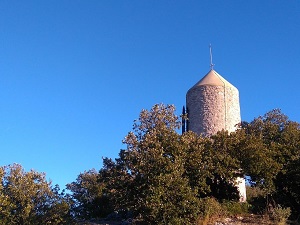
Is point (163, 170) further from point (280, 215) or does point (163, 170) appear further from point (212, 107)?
point (212, 107)

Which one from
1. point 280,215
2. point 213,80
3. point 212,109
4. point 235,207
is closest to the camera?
point 280,215

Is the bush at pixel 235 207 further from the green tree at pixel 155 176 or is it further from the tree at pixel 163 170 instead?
the green tree at pixel 155 176

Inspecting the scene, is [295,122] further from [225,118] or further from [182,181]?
[182,181]

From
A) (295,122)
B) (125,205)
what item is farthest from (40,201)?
(295,122)

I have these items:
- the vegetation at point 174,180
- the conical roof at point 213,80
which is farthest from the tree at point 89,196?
the conical roof at point 213,80

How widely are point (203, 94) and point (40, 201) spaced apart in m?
14.2

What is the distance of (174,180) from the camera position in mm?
19406

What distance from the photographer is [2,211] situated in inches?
761

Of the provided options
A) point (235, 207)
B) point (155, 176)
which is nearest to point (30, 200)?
point (155, 176)

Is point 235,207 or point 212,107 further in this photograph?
point 212,107

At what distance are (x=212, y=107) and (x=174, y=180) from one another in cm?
1133

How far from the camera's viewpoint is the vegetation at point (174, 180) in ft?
64.1

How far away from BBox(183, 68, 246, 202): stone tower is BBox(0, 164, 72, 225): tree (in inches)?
456

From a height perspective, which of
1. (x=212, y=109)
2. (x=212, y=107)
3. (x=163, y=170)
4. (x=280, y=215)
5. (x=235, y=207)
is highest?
(x=212, y=107)
